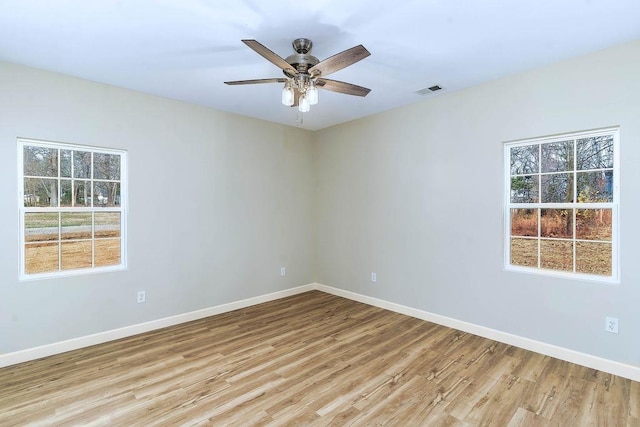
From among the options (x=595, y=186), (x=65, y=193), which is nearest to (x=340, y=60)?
(x=595, y=186)

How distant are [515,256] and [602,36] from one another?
2.01 m

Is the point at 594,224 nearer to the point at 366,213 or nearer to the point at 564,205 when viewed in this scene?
the point at 564,205

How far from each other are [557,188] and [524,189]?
0.89 ft

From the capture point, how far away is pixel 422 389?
8.00 feet

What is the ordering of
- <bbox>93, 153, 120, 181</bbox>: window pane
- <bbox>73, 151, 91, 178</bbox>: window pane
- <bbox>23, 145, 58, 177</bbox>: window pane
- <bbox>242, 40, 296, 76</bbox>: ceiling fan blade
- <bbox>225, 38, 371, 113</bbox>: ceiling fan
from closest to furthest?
1. <bbox>242, 40, 296, 76</bbox>: ceiling fan blade
2. <bbox>225, 38, 371, 113</bbox>: ceiling fan
3. <bbox>23, 145, 58, 177</bbox>: window pane
4. <bbox>73, 151, 91, 178</bbox>: window pane
5. <bbox>93, 153, 120, 181</bbox>: window pane

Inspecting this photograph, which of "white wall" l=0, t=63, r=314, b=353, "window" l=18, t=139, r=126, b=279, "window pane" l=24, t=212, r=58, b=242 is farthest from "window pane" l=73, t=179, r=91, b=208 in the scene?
"white wall" l=0, t=63, r=314, b=353

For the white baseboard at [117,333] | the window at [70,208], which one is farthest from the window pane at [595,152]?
the window at [70,208]

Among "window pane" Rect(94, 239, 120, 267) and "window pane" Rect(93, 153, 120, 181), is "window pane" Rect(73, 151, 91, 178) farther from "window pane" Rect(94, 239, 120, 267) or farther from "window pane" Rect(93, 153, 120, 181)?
"window pane" Rect(94, 239, 120, 267)

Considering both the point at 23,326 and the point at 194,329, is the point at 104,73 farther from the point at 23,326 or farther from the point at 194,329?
the point at 194,329

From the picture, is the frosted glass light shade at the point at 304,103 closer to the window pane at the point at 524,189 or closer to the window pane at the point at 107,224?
the window pane at the point at 524,189

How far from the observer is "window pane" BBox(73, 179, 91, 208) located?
3244 millimetres

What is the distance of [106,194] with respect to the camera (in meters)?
3.42

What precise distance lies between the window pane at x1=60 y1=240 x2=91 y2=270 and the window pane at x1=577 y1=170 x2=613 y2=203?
16.0ft

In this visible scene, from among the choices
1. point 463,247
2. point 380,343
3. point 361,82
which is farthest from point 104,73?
point 463,247
